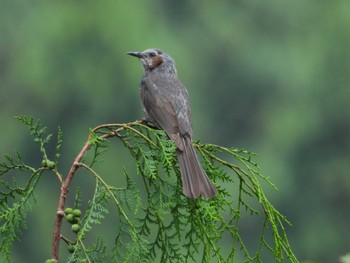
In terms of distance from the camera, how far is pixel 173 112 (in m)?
4.57

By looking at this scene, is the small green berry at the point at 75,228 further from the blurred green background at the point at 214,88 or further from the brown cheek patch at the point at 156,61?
the blurred green background at the point at 214,88

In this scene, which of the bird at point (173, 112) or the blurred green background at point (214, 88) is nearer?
the bird at point (173, 112)

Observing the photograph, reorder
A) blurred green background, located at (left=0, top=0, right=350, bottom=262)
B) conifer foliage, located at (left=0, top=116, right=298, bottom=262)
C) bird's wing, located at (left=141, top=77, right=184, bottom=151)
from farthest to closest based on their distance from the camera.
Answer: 1. blurred green background, located at (left=0, top=0, right=350, bottom=262)
2. bird's wing, located at (left=141, top=77, right=184, bottom=151)
3. conifer foliage, located at (left=0, top=116, right=298, bottom=262)

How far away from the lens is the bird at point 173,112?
3.24 metres

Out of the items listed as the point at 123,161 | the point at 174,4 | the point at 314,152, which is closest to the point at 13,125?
the point at 123,161

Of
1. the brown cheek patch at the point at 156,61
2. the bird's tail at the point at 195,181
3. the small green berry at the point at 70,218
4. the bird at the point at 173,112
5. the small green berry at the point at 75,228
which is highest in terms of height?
the brown cheek patch at the point at 156,61

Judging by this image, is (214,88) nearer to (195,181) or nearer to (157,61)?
(157,61)

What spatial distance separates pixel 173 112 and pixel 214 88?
34854 millimetres

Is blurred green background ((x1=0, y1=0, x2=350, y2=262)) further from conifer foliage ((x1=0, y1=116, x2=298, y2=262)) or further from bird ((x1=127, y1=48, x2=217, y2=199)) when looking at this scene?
conifer foliage ((x1=0, y1=116, x2=298, y2=262))

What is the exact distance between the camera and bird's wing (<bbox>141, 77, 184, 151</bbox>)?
172 inches

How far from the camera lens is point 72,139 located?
106 feet

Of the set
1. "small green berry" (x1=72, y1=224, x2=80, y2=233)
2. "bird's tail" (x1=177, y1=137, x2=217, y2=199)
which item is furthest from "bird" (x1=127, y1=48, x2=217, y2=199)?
"small green berry" (x1=72, y1=224, x2=80, y2=233)

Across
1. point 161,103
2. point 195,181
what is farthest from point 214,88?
point 195,181

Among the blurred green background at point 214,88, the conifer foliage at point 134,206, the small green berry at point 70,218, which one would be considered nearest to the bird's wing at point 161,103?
the conifer foliage at point 134,206
